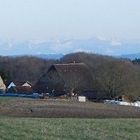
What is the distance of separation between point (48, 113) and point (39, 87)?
49623 millimetres

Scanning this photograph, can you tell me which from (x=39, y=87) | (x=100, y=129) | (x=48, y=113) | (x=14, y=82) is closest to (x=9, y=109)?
(x=48, y=113)

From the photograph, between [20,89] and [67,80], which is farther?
[20,89]

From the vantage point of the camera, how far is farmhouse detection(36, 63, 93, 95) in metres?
71.2

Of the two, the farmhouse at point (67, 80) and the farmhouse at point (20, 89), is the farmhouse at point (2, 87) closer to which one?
the farmhouse at point (20, 89)

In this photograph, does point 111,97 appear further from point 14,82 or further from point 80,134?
point 80,134

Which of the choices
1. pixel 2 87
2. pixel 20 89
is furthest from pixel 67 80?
pixel 2 87

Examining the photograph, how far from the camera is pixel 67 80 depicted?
72812 mm

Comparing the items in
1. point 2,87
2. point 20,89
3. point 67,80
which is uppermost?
point 67,80

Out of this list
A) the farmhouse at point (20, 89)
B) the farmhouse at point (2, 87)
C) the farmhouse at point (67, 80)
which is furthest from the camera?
the farmhouse at point (2, 87)

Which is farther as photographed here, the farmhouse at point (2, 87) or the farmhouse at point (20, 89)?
the farmhouse at point (2, 87)

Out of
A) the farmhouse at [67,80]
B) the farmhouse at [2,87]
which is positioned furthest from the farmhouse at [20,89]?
the farmhouse at [67,80]

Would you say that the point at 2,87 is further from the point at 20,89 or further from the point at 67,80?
the point at 67,80

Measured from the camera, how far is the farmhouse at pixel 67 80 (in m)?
71.2

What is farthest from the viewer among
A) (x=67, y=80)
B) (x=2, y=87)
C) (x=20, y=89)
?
(x=2, y=87)
